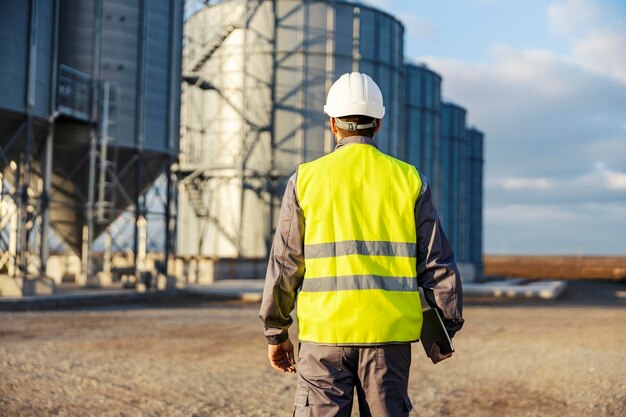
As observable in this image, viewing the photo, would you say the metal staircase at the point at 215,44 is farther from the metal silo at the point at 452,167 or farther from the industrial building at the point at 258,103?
→ the metal silo at the point at 452,167

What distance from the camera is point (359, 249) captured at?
9.21ft

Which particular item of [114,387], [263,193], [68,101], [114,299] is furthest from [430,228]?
[263,193]

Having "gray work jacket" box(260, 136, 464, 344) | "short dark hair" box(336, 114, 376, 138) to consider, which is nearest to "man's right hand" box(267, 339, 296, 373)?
"gray work jacket" box(260, 136, 464, 344)

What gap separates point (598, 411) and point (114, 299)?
17.0m

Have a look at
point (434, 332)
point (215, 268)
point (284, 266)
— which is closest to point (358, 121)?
point (284, 266)

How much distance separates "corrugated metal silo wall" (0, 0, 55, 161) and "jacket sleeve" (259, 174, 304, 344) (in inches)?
740

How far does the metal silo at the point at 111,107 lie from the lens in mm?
23969

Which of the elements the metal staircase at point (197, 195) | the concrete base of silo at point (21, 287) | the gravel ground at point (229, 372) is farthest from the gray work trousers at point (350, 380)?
the metal staircase at point (197, 195)

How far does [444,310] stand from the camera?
282 centimetres

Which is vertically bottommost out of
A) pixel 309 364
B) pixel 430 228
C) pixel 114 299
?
pixel 114 299

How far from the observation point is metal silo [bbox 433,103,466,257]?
169 ft

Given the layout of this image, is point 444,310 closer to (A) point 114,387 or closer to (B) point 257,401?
(B) point 257,401

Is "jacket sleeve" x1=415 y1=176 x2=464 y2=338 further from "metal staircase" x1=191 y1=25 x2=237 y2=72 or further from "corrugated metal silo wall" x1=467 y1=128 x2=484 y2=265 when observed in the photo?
"corrugated metal silo wall" x1=467 y1=128 x2=484 y2=265

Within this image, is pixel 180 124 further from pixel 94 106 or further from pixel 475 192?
pixel 475 192
